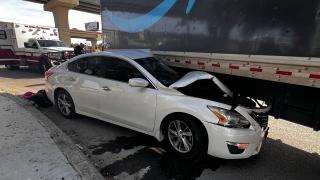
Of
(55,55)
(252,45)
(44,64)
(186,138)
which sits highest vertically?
(252,45)

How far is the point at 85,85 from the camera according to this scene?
5.57 m

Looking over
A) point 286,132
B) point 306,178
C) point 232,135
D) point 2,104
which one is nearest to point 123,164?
point 232,135

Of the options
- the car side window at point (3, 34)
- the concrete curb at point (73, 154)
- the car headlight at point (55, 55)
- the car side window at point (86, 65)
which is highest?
the car side window at point (3, 34)

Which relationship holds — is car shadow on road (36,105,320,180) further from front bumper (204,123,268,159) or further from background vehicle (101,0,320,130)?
background vehicle (101,0,320,130)

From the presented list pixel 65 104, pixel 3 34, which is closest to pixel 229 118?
pixel 65 104

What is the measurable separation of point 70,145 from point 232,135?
2.47 metres

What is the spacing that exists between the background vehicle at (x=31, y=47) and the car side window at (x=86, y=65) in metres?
10.0

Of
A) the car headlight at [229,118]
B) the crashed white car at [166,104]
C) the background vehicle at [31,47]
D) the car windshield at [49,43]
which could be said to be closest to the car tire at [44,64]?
the background vehicle at [31,47]

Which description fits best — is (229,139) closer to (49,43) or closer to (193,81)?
(193,81)

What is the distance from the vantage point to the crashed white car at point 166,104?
391cm

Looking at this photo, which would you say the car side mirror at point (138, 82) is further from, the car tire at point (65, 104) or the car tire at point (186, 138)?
the car tire at point (65, 104)

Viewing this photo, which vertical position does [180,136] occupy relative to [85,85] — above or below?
below

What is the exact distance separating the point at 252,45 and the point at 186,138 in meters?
1.76

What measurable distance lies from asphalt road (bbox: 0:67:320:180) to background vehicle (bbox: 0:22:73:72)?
10.8 metres
